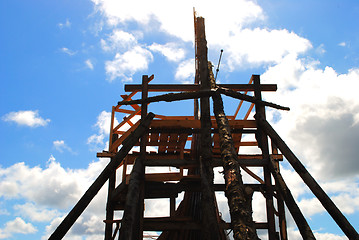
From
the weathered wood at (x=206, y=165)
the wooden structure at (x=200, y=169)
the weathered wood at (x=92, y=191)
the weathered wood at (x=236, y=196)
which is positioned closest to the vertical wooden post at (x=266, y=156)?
the wooden structure at (x=200, y=169)

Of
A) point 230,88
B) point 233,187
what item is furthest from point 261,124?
point 233,187

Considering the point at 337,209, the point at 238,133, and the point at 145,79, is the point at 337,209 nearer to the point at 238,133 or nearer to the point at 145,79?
the point at 238,133

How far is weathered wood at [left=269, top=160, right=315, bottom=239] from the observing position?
6926mm

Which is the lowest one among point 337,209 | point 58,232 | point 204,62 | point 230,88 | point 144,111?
point 58,232

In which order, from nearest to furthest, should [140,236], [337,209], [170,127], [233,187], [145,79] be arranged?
[233,187], [337,209], [140,236], [170,127], [145,79]

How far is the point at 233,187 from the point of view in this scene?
609 centimetres

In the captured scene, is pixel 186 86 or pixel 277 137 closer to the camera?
pixel 277 137

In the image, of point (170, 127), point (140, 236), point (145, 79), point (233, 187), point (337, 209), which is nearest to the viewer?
point (233, 187)

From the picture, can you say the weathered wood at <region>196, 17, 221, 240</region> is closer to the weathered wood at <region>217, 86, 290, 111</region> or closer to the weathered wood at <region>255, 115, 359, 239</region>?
the weathered wood at <region>217, 86, 290, 111</region>

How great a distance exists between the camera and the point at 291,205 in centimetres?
752

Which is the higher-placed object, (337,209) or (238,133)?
(238,133)

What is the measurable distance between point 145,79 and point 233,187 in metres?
4.24

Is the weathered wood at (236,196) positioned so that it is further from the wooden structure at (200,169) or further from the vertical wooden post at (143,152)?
the vertical wooden post at (143,152)

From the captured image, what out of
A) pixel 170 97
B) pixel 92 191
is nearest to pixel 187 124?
pixel 170 97
